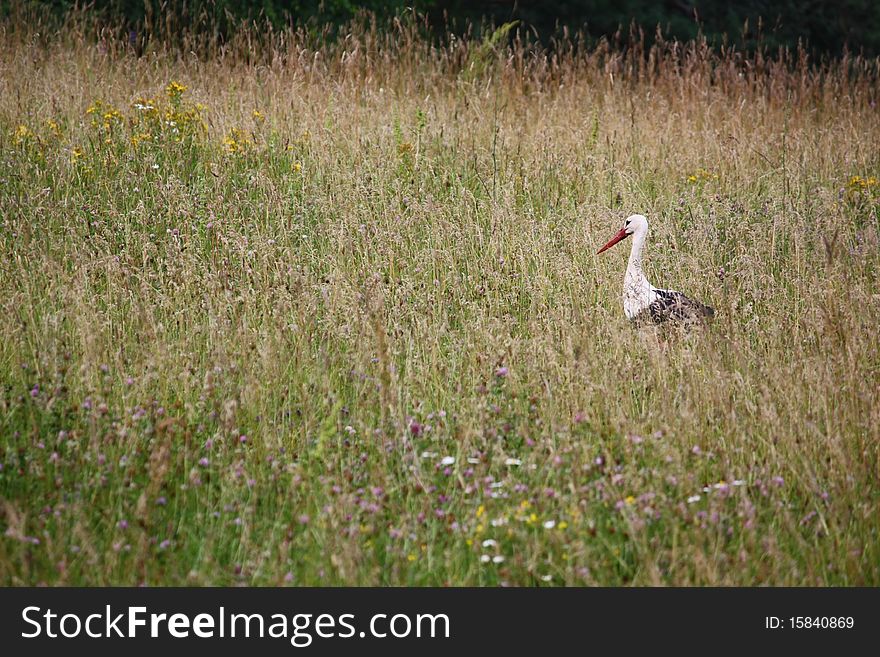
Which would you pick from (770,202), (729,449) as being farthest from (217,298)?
(770,202)

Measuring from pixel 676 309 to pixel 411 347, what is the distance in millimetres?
1219

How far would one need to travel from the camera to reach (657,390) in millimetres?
3736

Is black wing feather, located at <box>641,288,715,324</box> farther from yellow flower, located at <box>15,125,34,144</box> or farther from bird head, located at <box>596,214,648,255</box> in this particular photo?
yellow flower, located at <box>15,125,34,144</box>

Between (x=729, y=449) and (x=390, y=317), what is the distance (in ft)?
5.40

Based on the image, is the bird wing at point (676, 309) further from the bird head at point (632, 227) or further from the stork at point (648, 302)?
the bird head at point (632, 227)

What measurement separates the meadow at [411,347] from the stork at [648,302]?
0.10 meters

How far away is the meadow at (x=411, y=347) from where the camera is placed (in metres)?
2.92

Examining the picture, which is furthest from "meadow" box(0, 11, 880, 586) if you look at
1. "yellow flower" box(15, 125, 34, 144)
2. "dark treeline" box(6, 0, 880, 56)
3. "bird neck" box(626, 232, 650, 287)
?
"dark treeline" box(6, 0, 880, 56)

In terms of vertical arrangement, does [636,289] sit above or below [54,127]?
below

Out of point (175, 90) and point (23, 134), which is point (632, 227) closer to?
point (175, 90)

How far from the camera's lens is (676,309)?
4266 millimetres

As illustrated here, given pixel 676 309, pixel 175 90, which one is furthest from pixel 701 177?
pixel 175 90

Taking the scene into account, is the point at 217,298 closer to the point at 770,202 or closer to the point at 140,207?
the point at 140,207

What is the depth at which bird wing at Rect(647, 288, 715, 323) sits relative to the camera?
421cm
